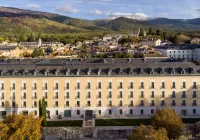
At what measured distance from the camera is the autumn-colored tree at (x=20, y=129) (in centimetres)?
4028

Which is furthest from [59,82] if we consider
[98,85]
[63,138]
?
[63,138]

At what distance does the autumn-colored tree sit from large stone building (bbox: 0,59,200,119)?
56.7 ft

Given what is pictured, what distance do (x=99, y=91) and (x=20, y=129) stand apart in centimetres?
2210

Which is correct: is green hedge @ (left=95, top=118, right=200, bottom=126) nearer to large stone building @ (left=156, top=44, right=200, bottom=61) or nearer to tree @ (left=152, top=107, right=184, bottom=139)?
tree @ (left=152, top=107, right=184, bottom=139)

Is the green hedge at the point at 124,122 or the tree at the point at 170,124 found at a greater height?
the tree at the point at 170,124

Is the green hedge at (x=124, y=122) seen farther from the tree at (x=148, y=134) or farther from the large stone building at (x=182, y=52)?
the large stone building at (x=182, y=52)

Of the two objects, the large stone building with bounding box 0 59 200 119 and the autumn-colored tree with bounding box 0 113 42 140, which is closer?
the autumn-colored tree with bounding box 0 113 42 140

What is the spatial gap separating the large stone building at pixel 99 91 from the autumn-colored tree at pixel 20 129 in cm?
1728

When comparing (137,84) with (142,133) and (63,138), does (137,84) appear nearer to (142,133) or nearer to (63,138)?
(63,138)

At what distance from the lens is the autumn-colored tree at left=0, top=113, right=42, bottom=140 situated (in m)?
40.3

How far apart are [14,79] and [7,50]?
87.7 metres

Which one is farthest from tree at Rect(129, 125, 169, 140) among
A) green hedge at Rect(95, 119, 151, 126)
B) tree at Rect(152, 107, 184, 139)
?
green hedge at Rect(95, 119, 151, 126)

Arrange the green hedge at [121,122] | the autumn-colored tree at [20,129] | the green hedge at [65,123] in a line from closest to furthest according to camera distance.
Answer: the autumn-colored tree at [20,129] → the green hedge at [65,123] → the green hedge at [121,122]

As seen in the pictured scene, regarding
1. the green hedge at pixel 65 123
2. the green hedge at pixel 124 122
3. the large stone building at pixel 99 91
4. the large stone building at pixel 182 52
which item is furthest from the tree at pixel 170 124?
the large stone building at pixel 182 52
